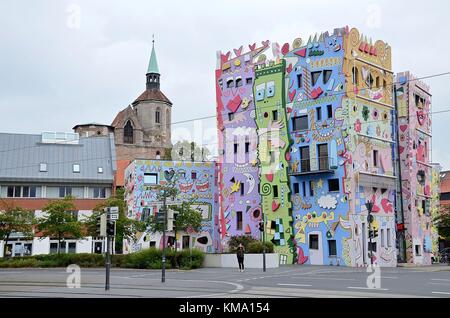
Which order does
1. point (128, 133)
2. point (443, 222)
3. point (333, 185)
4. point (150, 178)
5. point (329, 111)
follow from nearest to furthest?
1. point (333, 185)
2. point (329, 111)
3. point (150, 178)
4. point (443, 222)
5. point (128, 133)

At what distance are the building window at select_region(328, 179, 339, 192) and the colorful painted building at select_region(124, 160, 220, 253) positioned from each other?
47.1 ft

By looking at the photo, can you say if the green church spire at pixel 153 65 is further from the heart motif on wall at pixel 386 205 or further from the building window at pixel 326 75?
the heart motif on wall at pixel 386 205

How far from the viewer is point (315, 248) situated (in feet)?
149

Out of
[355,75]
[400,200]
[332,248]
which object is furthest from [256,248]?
[400,200]

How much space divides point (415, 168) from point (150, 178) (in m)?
25.5

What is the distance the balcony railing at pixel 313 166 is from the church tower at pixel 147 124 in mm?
57579

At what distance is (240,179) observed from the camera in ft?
171

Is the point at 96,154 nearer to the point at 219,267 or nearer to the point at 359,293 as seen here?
the point at 219,267

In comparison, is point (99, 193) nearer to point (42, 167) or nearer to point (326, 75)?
point (42, 167)

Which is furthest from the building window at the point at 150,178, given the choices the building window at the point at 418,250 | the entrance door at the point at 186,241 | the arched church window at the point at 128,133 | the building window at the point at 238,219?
the arched church window at the point at 128,133

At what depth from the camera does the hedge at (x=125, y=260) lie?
37.5m

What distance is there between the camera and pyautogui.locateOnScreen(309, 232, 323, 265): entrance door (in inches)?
1774

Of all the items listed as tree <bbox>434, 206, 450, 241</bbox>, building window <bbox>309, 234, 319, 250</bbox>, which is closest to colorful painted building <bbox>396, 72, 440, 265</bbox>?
tree <bbox>434, 206, 450, 241</bbox>
